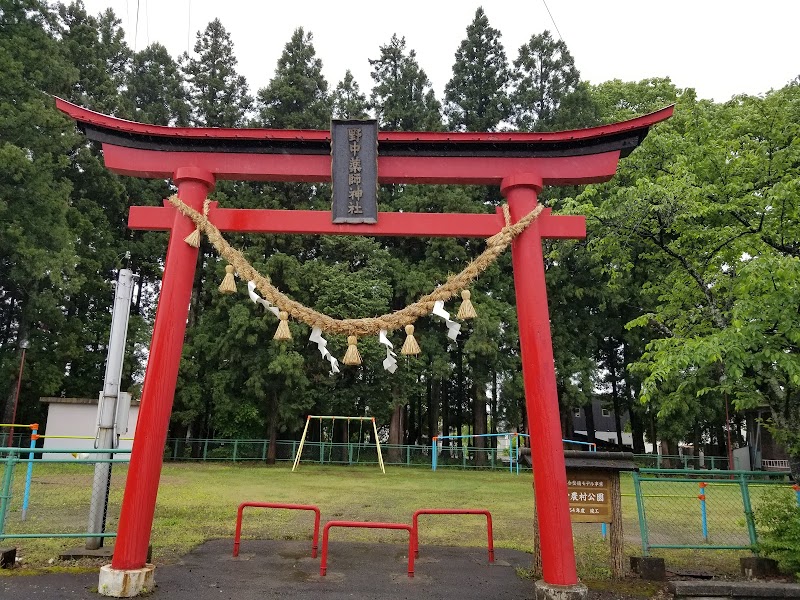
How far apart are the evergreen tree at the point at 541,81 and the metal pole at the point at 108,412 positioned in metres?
26.7

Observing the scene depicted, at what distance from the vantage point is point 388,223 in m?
6.21

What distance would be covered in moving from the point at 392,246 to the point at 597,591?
23578 millimetres

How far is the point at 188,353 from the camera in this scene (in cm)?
2444

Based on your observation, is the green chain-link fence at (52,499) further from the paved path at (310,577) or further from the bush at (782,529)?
the bush at (782,529)

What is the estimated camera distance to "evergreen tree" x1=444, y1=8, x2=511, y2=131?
31.4 meters

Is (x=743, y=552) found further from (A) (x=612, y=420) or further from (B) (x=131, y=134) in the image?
(A) (x=612, y=420)

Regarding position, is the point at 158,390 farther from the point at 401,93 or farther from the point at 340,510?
the point at 401,93

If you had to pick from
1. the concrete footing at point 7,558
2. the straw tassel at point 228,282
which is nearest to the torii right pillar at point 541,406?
the straw tassel at point 228,282

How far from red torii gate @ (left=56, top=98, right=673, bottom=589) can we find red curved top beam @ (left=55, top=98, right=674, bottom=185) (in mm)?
11

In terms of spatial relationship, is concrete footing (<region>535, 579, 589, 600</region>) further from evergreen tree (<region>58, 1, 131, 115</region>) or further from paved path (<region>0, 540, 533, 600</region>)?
evergreen tree (<region>58, 1, 131, 115</region>)

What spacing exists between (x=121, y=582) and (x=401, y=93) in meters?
30.1

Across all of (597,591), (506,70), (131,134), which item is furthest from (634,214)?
(506,70)

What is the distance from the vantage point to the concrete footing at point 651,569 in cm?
650

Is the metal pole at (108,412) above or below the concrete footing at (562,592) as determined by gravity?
above
